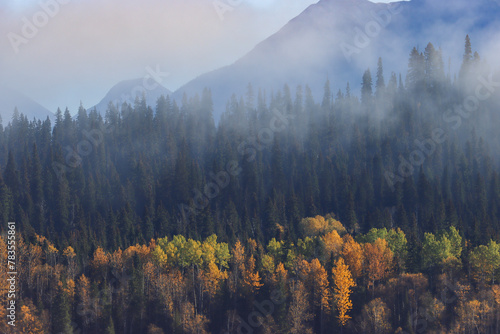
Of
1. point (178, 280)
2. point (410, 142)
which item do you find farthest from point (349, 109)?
point (178, 280)

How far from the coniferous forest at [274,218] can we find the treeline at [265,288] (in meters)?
0.28

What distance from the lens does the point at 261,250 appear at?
A: 110188 millimetres

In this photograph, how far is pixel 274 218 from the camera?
438 ft

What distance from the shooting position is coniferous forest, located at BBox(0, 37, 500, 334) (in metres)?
91.6

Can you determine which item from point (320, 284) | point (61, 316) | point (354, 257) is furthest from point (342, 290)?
point (61, 316)

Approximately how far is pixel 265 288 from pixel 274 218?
39621 millimetres

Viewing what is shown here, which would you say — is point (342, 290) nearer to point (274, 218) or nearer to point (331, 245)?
point (331, 245)

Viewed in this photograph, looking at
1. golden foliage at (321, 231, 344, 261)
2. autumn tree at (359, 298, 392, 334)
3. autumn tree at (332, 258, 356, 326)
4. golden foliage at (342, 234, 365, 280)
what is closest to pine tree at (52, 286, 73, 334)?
autumn tree at (332, 258, 356, 326)

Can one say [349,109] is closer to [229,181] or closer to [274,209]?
[229,181]

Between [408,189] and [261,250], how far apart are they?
50.3m

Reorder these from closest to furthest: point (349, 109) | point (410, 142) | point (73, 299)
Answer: point (73, 299) < point (410, 142) < point (349, 109)

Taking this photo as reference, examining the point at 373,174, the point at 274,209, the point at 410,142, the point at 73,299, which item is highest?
the point at 410,142

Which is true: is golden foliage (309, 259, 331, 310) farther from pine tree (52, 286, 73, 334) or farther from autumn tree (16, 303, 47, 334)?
autumn tree (16, 303, 47, 334)

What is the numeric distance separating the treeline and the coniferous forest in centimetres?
28
